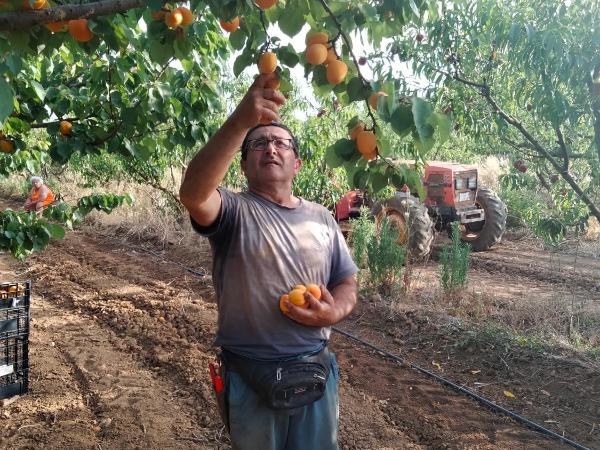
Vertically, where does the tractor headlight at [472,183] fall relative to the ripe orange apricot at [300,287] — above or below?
above

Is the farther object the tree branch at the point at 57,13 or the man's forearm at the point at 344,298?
the man's forearm at the point at 344,298

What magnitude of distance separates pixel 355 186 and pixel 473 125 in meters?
3.55

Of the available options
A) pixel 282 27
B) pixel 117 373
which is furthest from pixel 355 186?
pixel 117 373

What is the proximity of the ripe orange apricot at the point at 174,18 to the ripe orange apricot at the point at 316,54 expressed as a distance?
0.47 meters

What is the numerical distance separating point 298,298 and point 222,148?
559 millimetres

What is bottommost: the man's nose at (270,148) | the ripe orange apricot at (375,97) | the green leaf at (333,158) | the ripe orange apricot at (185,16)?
the green leaf at (333,158)

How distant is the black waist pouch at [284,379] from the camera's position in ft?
5.68

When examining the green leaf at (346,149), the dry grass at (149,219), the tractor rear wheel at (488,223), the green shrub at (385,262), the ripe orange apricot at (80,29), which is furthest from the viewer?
the dry grass at (149,219)

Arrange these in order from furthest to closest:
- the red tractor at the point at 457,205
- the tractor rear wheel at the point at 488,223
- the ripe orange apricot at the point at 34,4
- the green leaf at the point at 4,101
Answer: the tractor rear wheel at the point at 488,223 < the red tractor at the point at 457,205 < the ripe orange apricot at the point at 34,4 < the green leaf at the point at 4,101

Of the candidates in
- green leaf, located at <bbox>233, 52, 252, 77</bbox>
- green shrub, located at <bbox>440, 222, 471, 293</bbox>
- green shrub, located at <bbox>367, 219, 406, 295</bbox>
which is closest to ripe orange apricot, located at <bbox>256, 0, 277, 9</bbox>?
green leaf, located at <bbox>233, 52, 252, 77</bbox>

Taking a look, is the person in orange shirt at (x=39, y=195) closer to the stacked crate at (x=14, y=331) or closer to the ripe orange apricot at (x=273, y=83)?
the stacked crate at (x=14, y=331)

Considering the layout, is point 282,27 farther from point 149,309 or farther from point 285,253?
point 149,309

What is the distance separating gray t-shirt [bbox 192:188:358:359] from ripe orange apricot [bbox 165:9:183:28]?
549mm

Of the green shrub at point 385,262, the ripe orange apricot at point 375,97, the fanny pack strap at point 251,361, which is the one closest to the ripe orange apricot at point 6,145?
the fanny pack strap at point 251,361
